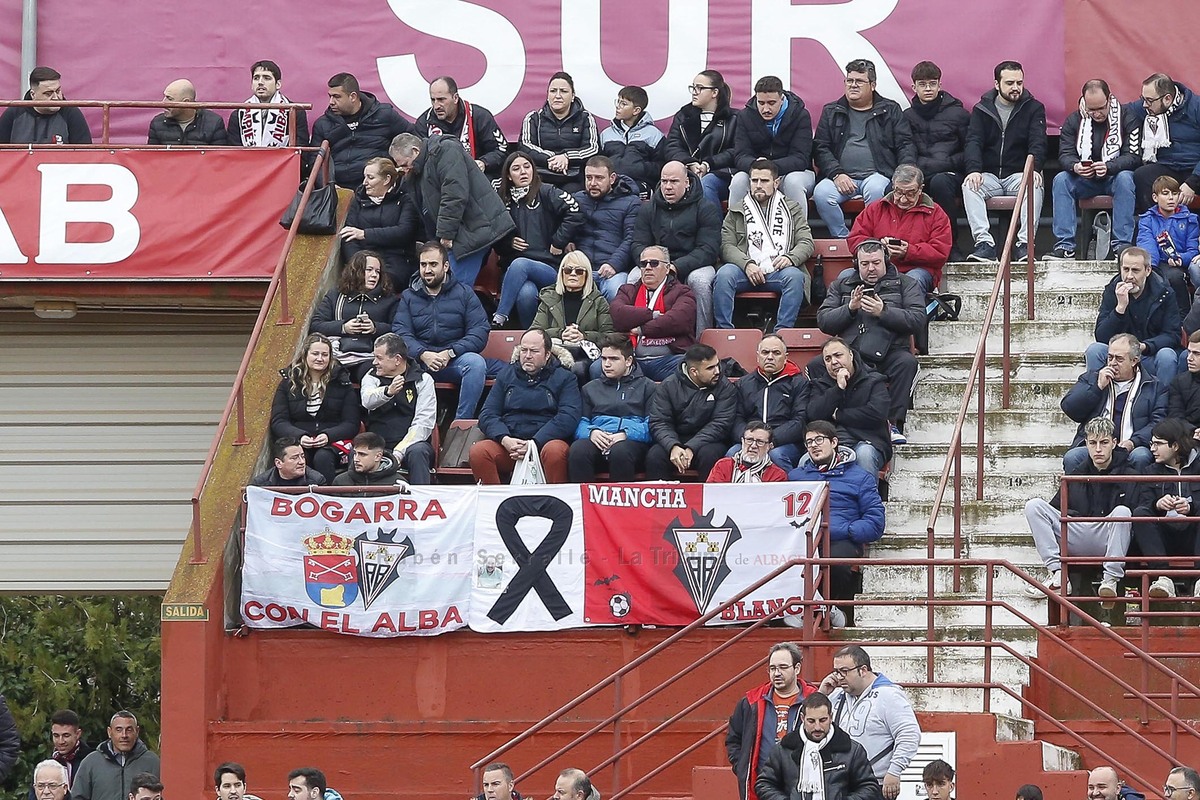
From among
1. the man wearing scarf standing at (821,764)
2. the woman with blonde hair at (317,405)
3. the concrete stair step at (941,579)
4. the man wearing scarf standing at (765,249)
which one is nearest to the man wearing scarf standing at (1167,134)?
the man wearing scarf standing at (765,249)

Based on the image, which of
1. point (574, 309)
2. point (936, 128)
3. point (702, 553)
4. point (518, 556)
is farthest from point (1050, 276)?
point (518, 556)

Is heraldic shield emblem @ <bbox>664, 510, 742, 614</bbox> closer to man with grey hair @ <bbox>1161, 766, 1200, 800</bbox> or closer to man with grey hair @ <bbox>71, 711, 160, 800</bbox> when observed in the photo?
man with grey hair @ <bbox>1161, 766, 1200, 800</bbox>

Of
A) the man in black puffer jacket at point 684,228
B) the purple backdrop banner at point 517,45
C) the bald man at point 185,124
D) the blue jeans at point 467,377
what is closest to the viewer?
the blue jeans at point 467,377

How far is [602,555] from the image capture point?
1556cm

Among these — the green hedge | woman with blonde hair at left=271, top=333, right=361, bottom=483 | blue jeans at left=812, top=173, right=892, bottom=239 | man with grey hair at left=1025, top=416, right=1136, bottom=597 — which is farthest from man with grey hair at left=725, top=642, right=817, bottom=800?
the green hedge

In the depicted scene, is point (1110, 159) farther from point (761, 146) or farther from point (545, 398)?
point (545, 398)

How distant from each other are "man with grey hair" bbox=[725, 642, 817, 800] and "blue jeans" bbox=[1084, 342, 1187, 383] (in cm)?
445

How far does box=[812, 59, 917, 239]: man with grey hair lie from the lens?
61.2 ft

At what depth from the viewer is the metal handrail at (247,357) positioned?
51.5 ft

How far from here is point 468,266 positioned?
18141 mm

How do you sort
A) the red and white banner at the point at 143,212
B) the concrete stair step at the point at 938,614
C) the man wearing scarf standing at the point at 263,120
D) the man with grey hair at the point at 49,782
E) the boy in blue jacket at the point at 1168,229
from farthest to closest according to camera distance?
the man wearing scarf standing at the point at 263,120 → the red and white banner at the point at 143,212 → the boy in blue jacket at the point at 1168,229 → the concrete stair step at the point at 938,614 → the man with grey hair at the point at 49,782

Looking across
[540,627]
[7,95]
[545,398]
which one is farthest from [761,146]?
[7,95]

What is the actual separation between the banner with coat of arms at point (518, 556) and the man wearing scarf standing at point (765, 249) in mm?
A: 2735

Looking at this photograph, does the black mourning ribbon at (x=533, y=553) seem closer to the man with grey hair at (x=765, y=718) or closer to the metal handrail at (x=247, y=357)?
the metal handrail at (x=247, y=357)
